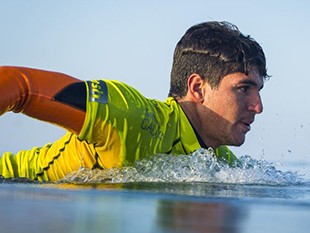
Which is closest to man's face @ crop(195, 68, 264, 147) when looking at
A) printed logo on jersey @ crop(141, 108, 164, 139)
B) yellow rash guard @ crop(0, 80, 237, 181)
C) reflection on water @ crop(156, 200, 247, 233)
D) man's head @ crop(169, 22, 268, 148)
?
man's head @ crop(169, 22, 268, 148)

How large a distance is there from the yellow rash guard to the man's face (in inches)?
11.6

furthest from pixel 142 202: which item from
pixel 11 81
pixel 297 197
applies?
pixel 11 81

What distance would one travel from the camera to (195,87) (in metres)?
5.86

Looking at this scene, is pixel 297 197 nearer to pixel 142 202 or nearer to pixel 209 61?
pixel 142 202

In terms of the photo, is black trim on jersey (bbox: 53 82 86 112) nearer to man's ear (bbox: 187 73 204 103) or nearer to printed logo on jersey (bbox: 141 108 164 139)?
printed logo on jersey (bbox: 141 108 164 139)

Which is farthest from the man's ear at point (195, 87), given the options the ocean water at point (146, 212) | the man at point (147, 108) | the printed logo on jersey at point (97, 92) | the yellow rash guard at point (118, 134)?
the ocean water at point (146, 212)

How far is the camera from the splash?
4.61m

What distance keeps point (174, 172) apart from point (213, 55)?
1.44 meters

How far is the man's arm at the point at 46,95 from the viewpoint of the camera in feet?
13.6

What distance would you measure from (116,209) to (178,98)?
3.59 metres

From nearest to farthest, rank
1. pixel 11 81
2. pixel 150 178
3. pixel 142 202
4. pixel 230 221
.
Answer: pixel 230 221 → pixel 142 202 → pixel 11 81 → pixel 150 178

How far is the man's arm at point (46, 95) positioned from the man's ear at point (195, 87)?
1.47 m

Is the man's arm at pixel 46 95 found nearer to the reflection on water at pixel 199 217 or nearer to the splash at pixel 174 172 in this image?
the splash at pixel 174 172

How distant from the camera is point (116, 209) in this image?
2453 millimetres
